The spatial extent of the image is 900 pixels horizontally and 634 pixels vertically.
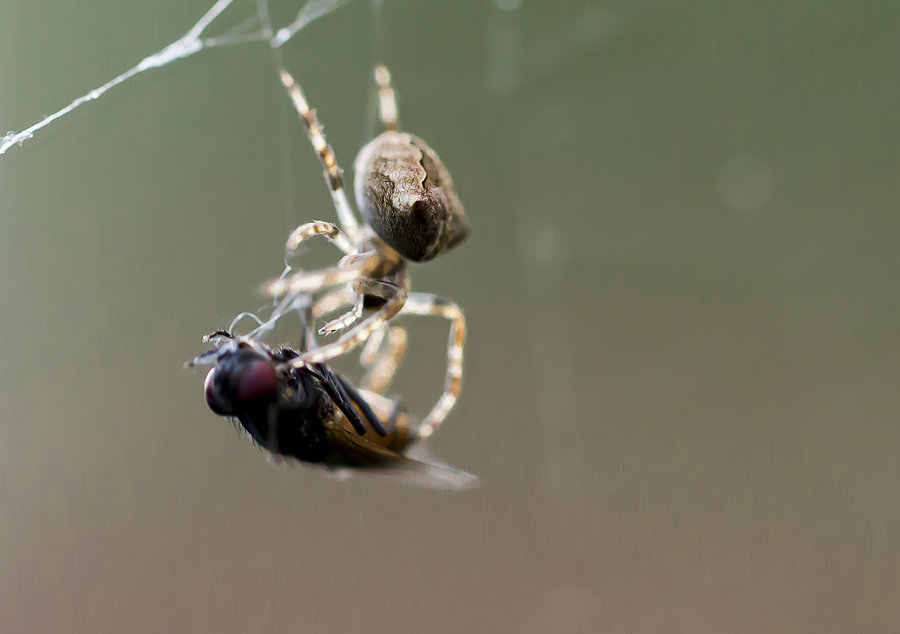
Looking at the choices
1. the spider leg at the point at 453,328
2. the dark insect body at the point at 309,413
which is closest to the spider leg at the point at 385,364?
the spider leg at the point at 453,328

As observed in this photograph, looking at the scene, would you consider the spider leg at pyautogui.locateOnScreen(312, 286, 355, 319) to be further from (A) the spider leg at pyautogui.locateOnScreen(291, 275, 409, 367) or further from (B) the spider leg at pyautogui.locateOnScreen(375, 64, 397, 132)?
(B) the spider leg at pyautogui.locateOnScreen(375, 64, 397, 132)

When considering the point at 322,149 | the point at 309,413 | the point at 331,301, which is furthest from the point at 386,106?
the point at 309,413

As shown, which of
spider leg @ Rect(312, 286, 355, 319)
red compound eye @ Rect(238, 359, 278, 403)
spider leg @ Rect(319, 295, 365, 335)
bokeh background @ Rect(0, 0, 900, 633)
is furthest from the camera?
bokeh background @ Rect(0, 0, 900, 633)

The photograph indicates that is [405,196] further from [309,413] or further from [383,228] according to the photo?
[309,413]

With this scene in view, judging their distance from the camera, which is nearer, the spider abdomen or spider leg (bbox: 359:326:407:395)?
the spider abdomen

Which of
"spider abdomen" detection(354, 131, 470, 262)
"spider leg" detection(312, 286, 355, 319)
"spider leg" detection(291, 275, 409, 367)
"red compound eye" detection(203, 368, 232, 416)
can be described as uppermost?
"spider abdomen" detection(354, 131, 470, 262)

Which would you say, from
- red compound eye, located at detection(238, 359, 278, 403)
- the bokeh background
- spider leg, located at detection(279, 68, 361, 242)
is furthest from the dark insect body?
the bokeh background
